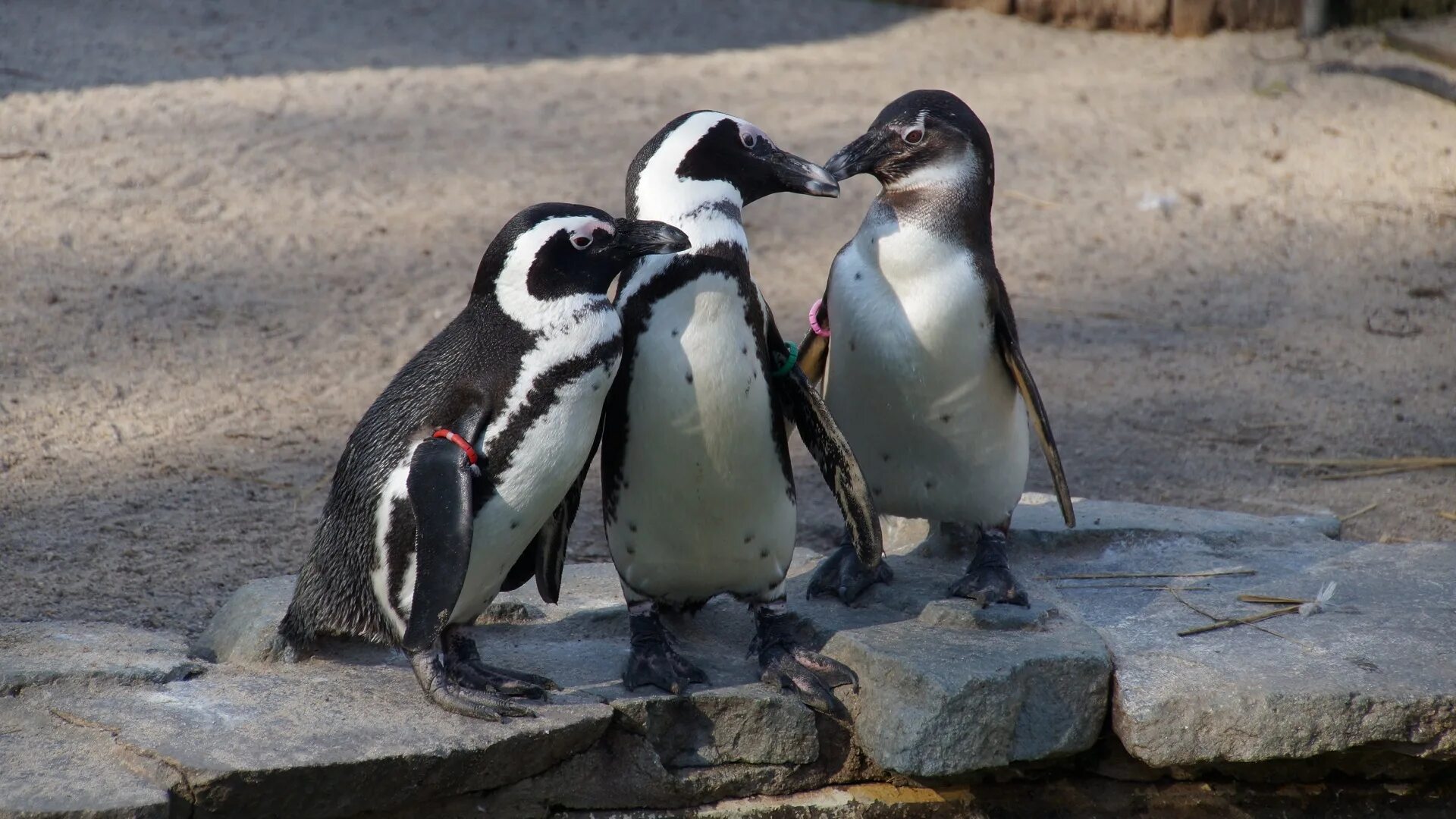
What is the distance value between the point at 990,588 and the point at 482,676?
0.92m

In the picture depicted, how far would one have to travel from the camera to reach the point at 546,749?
7.73 ft

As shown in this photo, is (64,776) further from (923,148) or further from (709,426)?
(923,148)

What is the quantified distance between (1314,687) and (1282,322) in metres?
2.89

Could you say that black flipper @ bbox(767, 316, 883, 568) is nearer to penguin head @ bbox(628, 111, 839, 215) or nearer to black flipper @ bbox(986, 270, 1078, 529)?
penguin head @ bbox(628, 111, 839, 215)

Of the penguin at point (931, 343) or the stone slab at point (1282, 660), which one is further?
the penguin at point (931, 343)

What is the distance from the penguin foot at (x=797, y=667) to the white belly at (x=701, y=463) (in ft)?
0.24

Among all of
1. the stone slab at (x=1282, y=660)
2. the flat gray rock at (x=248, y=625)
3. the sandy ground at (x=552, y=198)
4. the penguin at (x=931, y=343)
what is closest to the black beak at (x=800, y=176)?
the penguin at (x=931, y=343)

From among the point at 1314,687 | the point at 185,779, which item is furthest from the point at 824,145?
the point at 185,779

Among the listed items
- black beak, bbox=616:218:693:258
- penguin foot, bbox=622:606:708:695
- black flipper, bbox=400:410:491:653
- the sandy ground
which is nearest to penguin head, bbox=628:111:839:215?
black beak, bbox=616:218:693:258

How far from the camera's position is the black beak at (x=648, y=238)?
2350mm

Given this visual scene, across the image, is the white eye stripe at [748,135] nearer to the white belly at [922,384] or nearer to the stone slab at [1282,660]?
the white belly at [922,384]

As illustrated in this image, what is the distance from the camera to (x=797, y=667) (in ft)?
8.33

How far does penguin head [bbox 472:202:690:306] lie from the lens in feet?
7.70

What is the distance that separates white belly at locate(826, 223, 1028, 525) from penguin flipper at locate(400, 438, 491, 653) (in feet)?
2.81
